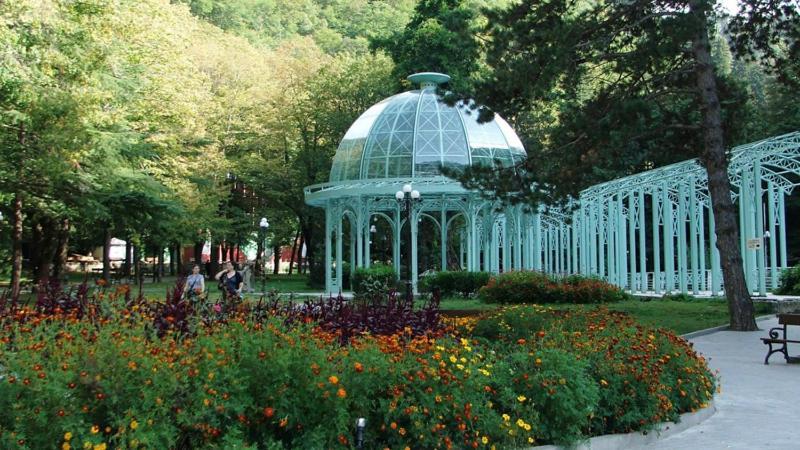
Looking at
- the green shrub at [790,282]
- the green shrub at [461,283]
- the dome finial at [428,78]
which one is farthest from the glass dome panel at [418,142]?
the green shrub at [790,282]

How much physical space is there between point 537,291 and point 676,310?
176 inches

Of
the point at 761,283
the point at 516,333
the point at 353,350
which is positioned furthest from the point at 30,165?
the point at 761,283

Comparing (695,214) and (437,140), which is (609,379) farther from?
(437,140)

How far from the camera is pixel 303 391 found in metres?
5.62

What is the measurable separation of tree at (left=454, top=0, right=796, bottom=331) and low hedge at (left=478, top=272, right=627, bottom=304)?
5774mm

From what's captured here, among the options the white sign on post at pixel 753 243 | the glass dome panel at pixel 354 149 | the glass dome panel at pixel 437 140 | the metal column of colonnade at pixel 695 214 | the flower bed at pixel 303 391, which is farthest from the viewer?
the glass dome panel at pixel 354 149

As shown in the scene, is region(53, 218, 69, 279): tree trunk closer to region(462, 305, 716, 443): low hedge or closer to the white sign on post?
the white sign on post

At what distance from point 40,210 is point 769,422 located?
79.5 feet

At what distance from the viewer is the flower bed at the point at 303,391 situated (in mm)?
5035

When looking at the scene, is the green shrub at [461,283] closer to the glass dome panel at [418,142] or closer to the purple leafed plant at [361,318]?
the glass dome panel at [418,142]

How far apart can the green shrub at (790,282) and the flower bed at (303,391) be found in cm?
2114

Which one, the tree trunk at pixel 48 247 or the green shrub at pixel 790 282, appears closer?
the green shrub at pixel 790 282

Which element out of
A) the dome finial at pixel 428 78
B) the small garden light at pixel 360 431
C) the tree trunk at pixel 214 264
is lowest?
the small garden light at pixel 360 431

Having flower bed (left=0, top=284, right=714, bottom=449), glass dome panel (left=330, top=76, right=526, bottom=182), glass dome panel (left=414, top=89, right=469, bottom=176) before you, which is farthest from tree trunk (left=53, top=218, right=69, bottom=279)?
flower bed (left=0, top=284, right=714, bottom=449)
